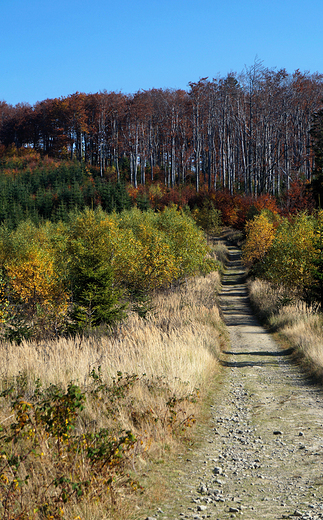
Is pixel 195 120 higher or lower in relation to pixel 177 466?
higher

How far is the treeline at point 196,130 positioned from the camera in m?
60.7

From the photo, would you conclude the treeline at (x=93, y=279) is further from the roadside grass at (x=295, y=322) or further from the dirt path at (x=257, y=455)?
the dirt path at (x=257, y=455)

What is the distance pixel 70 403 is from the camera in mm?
4332

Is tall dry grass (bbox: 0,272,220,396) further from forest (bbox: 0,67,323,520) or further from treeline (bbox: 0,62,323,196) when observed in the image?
treeline (bbox: 0,62,323,196)

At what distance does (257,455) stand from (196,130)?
6770 cm

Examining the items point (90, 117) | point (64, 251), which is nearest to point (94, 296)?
point (64, 251)

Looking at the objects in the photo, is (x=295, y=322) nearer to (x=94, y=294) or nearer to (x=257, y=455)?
(x=94, y=294)

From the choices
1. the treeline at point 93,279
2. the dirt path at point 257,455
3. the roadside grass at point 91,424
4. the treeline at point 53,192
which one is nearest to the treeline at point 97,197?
the treeline at point 53,192

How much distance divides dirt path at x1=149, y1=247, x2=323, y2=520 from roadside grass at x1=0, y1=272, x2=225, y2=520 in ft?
1.42

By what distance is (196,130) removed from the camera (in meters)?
69.4

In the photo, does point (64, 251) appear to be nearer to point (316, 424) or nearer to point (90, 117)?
point (316, 424)

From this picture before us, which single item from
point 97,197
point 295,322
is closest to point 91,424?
point 295,322

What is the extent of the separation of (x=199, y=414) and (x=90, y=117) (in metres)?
79.6

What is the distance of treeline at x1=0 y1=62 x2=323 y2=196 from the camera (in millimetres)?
60688
